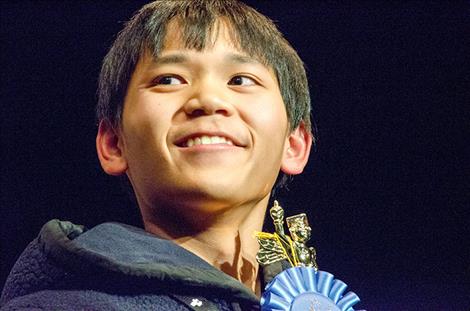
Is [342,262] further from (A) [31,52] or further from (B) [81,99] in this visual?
(A) [31,52]

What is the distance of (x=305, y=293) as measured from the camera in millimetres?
1298

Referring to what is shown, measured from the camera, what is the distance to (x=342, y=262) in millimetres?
2107

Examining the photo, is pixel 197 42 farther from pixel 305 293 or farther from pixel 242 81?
pixel 305 293

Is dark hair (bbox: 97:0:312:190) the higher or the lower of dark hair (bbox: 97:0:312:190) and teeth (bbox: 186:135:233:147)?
the higher

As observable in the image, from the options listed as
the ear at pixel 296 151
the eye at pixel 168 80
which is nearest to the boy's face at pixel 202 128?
the eye at pixel 168 80

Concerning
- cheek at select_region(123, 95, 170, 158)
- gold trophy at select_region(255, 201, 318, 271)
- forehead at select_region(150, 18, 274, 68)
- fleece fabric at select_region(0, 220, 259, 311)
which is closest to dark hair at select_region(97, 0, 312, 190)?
forehead at select_region(150, 18, 274, 68)

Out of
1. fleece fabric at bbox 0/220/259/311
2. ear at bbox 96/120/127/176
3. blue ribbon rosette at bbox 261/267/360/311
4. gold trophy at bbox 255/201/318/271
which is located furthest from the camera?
ear at bbox 96/120/127/176

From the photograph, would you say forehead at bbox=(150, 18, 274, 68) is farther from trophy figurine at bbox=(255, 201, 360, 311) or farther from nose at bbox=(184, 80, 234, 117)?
trophy figurine at bbox=(255, 201, 360, 311)

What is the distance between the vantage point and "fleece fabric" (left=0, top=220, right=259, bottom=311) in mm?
1126

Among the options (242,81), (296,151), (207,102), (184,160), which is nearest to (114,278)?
(184,160)

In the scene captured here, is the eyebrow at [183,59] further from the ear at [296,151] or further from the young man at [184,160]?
the ear at [296,151]

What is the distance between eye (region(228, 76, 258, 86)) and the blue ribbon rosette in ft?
1.27

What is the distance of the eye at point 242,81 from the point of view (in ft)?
4.62

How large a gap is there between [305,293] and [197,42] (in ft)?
1.77
